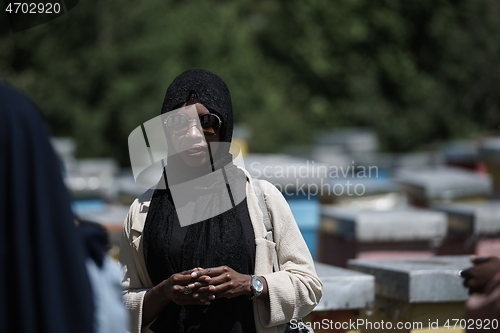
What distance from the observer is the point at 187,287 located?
204cm

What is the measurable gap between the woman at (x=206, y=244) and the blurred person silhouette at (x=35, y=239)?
0.70m

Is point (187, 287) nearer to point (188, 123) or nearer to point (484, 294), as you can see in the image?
point (188, 123)

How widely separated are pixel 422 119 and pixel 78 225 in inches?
829

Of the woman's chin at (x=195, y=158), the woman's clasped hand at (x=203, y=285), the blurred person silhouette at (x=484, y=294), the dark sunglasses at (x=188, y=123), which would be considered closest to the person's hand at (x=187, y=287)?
the woman's clasped hand at (x=203, y=285)

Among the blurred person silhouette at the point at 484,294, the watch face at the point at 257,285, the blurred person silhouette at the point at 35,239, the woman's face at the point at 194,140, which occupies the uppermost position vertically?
the woman's face at the point at 194,140

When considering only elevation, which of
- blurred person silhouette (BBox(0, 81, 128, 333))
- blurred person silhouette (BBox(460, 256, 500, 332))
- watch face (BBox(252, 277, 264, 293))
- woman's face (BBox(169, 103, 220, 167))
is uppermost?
woman's face (BBox(169, 103, 220, 167))

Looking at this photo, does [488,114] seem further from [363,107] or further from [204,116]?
[204,116]

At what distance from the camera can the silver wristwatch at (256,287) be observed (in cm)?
209

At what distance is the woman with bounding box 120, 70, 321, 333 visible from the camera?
2.13m

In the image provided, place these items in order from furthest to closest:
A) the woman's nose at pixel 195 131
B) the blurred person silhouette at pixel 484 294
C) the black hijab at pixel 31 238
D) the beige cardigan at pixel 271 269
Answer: the woman's nose at pixel 195 131
the beige cardigan at pixel 271 269
the blurred person silhouette at pixel 484 294
the black hijab at pixel 31 238

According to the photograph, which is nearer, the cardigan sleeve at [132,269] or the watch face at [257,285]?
the watch face at [257,285]

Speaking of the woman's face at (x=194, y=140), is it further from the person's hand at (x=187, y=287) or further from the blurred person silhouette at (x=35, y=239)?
the blurred person silhouette at (x=35, y=239)

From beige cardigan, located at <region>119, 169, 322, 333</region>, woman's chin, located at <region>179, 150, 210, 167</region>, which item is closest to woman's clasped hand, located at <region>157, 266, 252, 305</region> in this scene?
beige cardigan, located at <region>119, 169, 322, 333</region>

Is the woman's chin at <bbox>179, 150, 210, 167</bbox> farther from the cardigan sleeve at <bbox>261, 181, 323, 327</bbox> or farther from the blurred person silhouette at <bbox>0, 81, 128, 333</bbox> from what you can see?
the blurred person silhouette at <bbox>0, 81, 128, 333</bbox>
